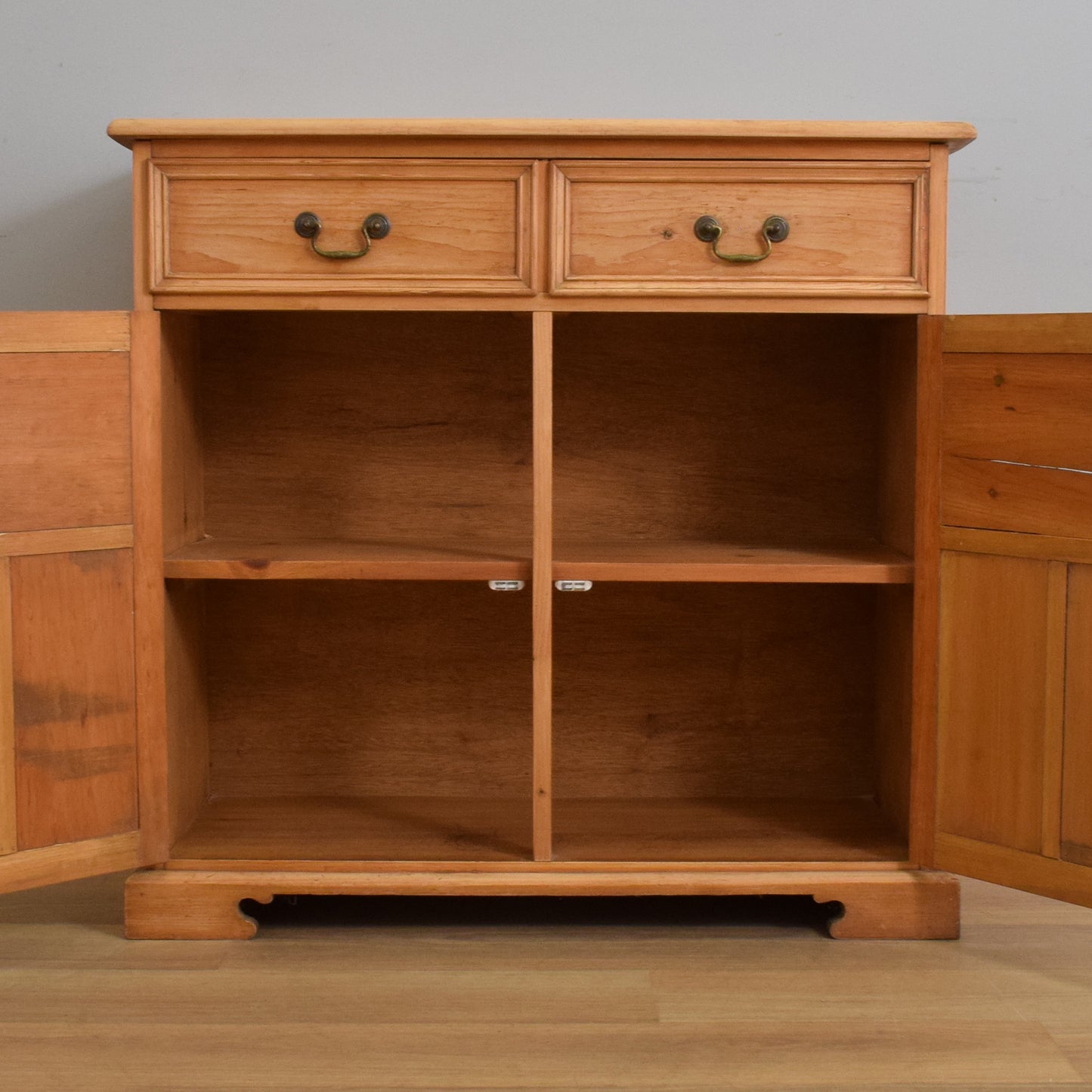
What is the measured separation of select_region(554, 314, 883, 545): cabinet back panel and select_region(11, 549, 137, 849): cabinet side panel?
90 cm

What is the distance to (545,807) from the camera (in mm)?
2033

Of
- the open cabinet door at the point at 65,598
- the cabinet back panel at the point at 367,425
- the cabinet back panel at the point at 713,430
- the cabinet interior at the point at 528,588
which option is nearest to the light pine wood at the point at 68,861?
the open cabinet door at the point at 65,598

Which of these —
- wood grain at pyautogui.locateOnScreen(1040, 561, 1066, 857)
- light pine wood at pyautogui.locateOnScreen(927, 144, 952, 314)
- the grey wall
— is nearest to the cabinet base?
wood grain at pyautogui.locateOnScreen(1040, 561, 1066, 857)

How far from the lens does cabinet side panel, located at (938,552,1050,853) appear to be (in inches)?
74.0

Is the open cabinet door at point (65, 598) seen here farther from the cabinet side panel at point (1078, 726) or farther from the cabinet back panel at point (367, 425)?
the cabinet side panel at point (1078, 726)

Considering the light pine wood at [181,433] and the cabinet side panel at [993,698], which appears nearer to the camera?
the cabinet side panel at [993,698]

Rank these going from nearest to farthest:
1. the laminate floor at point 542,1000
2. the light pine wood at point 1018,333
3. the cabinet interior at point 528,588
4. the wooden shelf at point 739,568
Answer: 1. the laminate floor at point 542,1000
2. the light pine wood at point 1018,333
3. the wooden shelf at point 739,568
4. the cabinet interior at point 528,588

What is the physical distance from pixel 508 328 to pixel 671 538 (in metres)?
0.53

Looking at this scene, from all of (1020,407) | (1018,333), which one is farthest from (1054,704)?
(1018,333)

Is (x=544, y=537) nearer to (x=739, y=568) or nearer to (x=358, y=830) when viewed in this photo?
(x=739, y=568)

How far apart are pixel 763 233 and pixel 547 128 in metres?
0.38

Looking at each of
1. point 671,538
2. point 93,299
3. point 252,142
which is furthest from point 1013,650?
point 93,299

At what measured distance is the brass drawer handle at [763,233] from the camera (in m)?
1.92

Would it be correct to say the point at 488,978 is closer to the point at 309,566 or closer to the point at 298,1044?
the point at 298,1044
